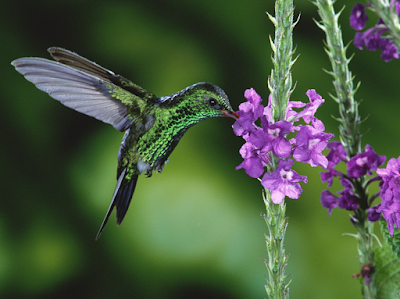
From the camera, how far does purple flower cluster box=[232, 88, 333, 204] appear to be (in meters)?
0.78

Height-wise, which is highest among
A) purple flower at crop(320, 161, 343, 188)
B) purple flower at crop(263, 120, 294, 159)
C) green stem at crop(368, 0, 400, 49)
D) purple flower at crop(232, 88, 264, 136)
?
green stem at crop(368, 0, 400, 49)

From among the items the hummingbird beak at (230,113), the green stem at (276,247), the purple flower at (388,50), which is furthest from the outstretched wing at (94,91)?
the purple flower at (388,50)

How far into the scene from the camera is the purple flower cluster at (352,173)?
88 cm

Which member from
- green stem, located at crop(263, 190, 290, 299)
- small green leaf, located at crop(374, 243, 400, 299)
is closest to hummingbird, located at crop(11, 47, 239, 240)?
green stem, located at crop(263, 190, 290, 299)

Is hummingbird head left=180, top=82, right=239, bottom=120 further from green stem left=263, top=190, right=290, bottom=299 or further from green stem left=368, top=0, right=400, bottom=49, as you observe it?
green stem left=368, top=0, right=400, bottom=49

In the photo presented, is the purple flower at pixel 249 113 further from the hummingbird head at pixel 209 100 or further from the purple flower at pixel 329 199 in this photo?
the purple flower at pixel 329 199

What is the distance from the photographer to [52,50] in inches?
42.3

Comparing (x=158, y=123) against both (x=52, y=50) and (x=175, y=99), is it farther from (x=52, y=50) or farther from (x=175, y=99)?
(x=52, y=50)

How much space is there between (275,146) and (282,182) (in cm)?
8

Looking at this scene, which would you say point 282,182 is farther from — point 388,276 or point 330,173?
point 388,276

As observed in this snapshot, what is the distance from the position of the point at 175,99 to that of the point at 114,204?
13.6 inches

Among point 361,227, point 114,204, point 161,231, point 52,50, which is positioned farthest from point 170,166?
point 361,227

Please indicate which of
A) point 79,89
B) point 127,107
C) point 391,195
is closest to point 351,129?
point 391,195

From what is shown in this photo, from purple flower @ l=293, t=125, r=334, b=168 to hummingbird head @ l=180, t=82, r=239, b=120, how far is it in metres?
0.17
